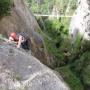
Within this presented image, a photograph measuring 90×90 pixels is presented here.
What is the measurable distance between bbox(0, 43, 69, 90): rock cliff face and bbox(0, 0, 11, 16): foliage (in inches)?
305

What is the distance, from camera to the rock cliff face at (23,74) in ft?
36.6

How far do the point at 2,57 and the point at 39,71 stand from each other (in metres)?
1.35

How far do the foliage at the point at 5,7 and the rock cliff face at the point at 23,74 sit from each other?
305 inches

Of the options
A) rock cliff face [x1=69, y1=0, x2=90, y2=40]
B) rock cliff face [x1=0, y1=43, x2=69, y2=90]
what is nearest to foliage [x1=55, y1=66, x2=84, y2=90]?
rock cliff face [x1=69, y1=0, x2=90, y2=40]

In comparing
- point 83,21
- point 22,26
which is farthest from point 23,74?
point 83,21

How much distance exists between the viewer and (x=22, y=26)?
75.6 feet

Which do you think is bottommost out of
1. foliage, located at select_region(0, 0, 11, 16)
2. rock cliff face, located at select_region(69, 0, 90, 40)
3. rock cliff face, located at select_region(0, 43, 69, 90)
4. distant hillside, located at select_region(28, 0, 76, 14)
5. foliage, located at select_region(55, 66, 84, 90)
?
distant hillside, located at select_region(28, 0, 76, 14)

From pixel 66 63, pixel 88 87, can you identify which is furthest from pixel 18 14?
pixel 66 63

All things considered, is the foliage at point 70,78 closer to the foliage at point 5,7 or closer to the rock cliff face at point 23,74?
the foliage at point 5,7

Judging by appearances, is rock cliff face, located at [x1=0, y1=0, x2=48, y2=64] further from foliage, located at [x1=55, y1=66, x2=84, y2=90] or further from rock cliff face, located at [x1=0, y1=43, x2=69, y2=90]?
rock cliff face, located at [x1=0, y1=43, x2=69, y2=90]

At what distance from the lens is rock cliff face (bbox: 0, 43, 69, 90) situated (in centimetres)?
1114

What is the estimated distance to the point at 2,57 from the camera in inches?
489

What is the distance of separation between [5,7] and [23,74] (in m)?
9.87

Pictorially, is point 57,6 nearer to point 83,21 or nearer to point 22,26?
point 83,21
